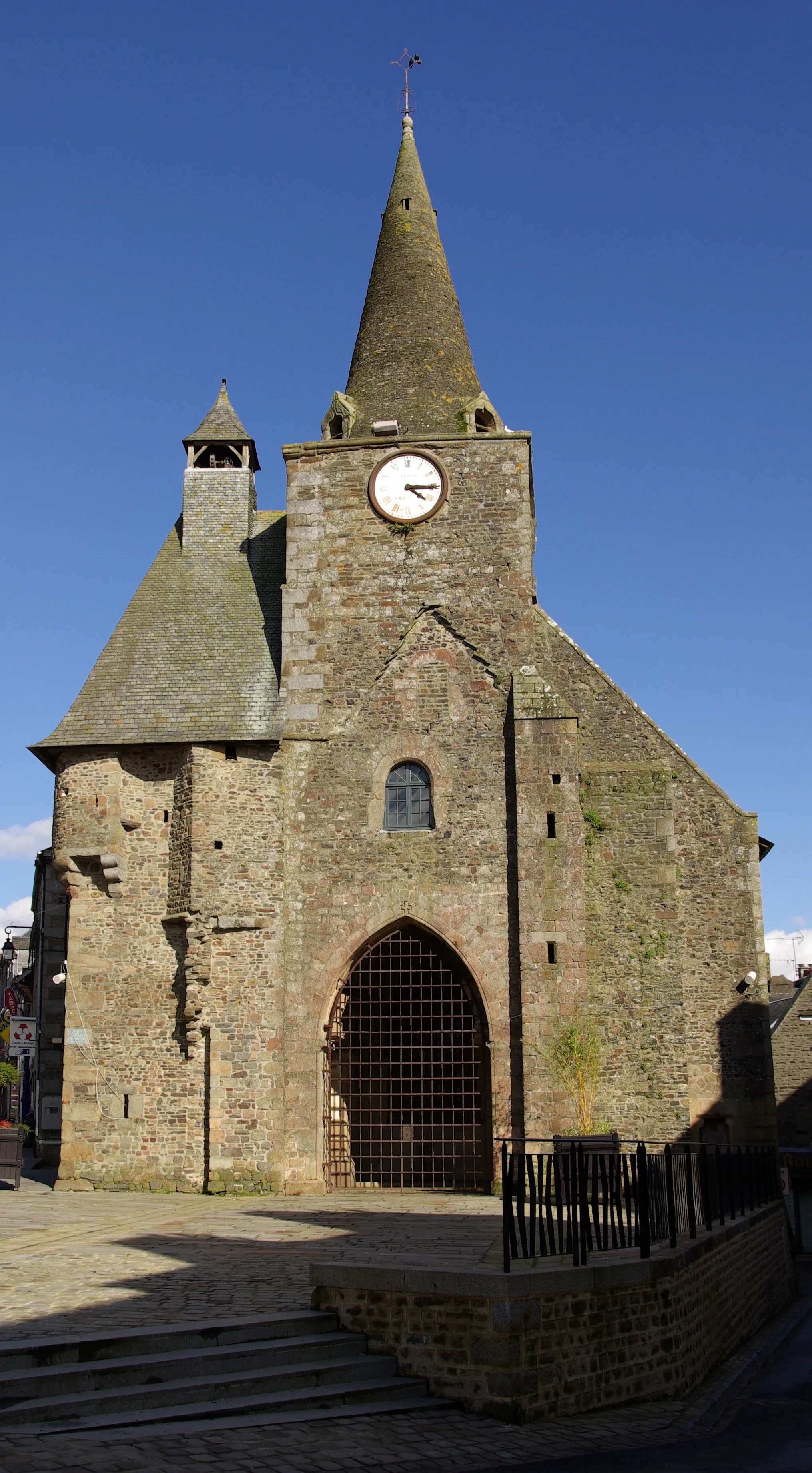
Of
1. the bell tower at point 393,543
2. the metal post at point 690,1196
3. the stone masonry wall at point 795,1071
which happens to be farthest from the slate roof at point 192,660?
the stone masonry wall at point 795,1071

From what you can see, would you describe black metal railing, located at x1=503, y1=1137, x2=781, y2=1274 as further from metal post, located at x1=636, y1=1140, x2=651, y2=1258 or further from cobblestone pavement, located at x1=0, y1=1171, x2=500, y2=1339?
cobblestone pavement, located at x1=0, y1=1171, x2=500, y2=1339

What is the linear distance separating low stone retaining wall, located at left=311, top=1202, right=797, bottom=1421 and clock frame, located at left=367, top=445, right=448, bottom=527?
40.4 ft

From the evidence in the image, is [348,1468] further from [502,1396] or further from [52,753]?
[52,753]

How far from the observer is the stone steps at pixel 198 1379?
6.80 meters

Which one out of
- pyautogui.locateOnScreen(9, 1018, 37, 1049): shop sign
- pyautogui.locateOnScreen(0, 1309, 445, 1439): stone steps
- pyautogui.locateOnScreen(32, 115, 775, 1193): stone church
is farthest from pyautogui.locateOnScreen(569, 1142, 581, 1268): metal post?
pyautogui.locateOnScreen(9, 1018, 37, 1049): shop sign

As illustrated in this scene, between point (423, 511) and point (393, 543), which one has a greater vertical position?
point (423, 511)

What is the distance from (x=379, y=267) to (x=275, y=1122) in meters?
14.9

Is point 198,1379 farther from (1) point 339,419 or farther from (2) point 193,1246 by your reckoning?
(1) point 339,419

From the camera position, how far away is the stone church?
56.6ft

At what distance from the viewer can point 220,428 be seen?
22203 millimetres

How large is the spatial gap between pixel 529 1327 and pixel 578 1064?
902 cm

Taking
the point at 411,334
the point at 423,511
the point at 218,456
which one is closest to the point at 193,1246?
→ the point at 423,511

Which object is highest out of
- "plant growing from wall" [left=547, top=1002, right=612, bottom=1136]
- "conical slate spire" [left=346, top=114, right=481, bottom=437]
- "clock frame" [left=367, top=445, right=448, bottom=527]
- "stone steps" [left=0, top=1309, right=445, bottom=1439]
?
"conical slate spire" [left=346, top=114, right=481, bottom=437]

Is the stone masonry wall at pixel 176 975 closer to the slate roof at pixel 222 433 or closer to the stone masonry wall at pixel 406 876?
the stone masonry wall at pixel 406 876
